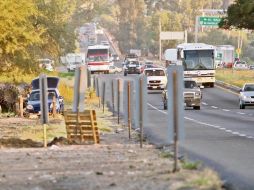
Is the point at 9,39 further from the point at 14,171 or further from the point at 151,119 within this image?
the point at 14,171

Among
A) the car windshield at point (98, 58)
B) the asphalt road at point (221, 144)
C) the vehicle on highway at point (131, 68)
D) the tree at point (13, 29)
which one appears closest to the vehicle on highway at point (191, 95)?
the asphalt road at point (221, 144)

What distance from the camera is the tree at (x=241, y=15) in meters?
60.8

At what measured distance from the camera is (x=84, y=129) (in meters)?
26.1

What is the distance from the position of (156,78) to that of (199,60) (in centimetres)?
382

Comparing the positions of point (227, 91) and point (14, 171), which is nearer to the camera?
point (14, 171)

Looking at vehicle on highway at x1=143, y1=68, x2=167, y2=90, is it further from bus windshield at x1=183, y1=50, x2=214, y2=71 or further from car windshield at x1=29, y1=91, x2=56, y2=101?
car windshield at x1=29, y1=91, x2=56, y2=101

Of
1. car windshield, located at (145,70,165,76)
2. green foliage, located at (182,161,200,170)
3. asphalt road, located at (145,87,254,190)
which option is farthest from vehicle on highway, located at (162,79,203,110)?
green foliage, located at (182,161,200,170)

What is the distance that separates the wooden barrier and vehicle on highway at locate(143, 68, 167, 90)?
153ft

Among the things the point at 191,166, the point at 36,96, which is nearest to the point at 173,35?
the point at 36,96

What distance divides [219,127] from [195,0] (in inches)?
6029

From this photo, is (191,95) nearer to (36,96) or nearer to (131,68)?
(36,96)

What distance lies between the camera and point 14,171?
1608cm

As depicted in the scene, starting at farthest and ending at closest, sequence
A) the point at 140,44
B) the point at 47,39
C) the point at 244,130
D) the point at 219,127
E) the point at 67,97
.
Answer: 1. the point at 140,44
2. the point at 47,39
3. the point at 67,97
4. the point at 219,127
5. the point at 244,130

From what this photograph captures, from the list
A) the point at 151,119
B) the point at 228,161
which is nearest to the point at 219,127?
the point at 151,119
